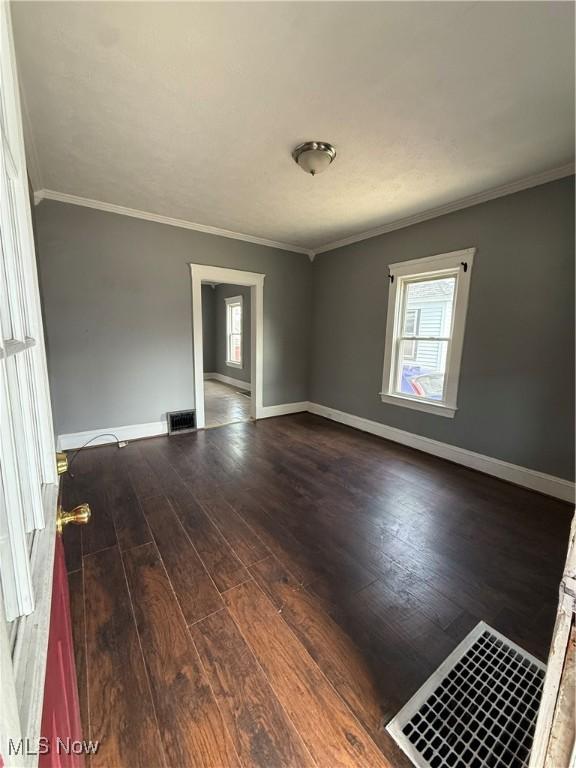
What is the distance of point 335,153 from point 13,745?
2.87 metres

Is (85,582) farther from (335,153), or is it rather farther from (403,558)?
(335,153)

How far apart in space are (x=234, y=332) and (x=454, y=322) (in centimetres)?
516

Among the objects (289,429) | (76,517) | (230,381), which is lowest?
(289,429)

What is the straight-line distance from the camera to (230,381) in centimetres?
758

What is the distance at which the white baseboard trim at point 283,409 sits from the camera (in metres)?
4.85

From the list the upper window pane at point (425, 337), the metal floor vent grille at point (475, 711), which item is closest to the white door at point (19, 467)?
the metal floor vent grille at point (475, 711)

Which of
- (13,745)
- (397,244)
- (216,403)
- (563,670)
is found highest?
(397,244)

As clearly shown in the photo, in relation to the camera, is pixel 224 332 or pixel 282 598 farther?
pixel 224 332

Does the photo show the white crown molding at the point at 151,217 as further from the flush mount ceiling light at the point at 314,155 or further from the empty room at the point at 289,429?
the flush mount ceiling light at the point at 314,155

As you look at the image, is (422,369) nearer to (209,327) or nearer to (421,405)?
(421,405)

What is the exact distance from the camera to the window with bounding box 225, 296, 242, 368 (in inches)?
279

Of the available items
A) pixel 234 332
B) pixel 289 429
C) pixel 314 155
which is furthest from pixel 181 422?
pixel 234 332

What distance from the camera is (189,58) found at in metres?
1.52

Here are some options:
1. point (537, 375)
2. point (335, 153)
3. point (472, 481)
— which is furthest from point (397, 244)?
point (472, 481)
